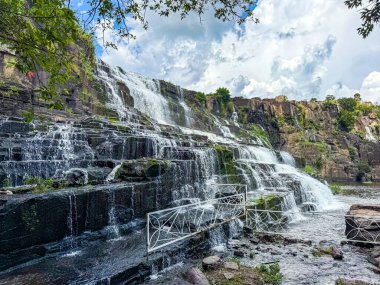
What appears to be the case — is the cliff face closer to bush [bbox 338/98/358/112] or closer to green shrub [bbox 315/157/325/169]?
green shrub [bbox 315/157/325/169]

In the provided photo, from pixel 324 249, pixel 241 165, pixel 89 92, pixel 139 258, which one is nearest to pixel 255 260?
pixel 324 249

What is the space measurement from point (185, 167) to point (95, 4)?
8.71 meters

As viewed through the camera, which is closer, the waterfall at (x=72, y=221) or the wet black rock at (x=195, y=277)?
the wet black rock at (x=195, y=277)

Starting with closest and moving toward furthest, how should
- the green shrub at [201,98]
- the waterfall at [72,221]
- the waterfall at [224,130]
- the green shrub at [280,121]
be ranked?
the waterfall at [72,221], the waterfall at [224,130], the green shrub at [201,98], the green shrub at [280,121]

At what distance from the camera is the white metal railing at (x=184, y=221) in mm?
7699

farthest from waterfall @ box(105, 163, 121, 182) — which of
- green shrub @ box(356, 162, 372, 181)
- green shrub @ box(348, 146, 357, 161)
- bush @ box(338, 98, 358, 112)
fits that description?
bush @ box(338, 98, 358, 112)

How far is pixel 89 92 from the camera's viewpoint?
22172 millimetres

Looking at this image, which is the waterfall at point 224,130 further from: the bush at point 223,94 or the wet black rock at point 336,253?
the wet black rock at point 336,253

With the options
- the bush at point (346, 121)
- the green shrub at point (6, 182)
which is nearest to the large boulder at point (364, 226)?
the green shrub at point (6, 182)

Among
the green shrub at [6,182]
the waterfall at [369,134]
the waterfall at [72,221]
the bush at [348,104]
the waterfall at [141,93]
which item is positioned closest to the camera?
the waterfall at [72,221]

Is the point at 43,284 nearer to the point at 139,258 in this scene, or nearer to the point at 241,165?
the point at 139,258

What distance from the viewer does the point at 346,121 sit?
A: 175ft

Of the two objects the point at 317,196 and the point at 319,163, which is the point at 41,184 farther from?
the point at 319,163

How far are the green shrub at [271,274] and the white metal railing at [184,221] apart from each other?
2116 mm
